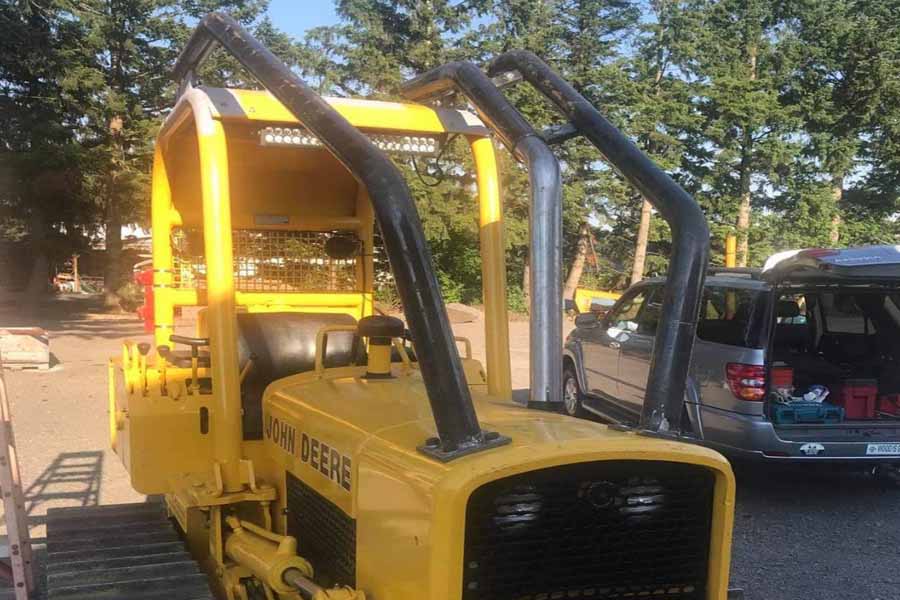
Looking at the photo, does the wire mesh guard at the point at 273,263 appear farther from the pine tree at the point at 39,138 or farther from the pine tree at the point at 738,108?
the pine tree at the point at 738,108

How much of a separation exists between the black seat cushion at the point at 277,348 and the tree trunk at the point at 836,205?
1369 inches

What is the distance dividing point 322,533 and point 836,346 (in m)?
6.76

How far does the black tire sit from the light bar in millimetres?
6341

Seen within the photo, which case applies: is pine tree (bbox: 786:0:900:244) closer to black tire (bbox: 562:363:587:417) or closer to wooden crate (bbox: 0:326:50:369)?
black tire (bbox: 562:363:587:417)

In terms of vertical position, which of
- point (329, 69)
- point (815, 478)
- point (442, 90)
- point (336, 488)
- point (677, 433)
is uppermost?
point (329, 69)

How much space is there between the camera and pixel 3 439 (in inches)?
140

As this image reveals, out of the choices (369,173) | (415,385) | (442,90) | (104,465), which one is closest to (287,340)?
(415,385)

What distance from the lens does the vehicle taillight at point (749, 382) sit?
652 centimetres

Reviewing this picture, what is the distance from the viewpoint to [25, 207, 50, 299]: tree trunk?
23.3 m

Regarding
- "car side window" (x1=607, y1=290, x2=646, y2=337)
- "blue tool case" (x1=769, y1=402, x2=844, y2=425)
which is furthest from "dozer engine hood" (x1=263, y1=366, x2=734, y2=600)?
"car side window" (x1=607, y1=290, x2=646, y2=337)

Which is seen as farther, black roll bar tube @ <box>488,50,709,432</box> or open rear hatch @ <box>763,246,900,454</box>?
open rear hatch @ <box>763,246,900,454</box>

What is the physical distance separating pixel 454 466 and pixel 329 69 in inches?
1299

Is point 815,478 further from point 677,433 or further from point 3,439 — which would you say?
point 3,439

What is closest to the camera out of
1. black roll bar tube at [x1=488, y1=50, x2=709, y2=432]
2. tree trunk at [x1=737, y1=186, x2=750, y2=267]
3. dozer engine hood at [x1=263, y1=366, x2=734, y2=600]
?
dozer engine hood at [x1=263, y1=366, x2=734, y2=600]
